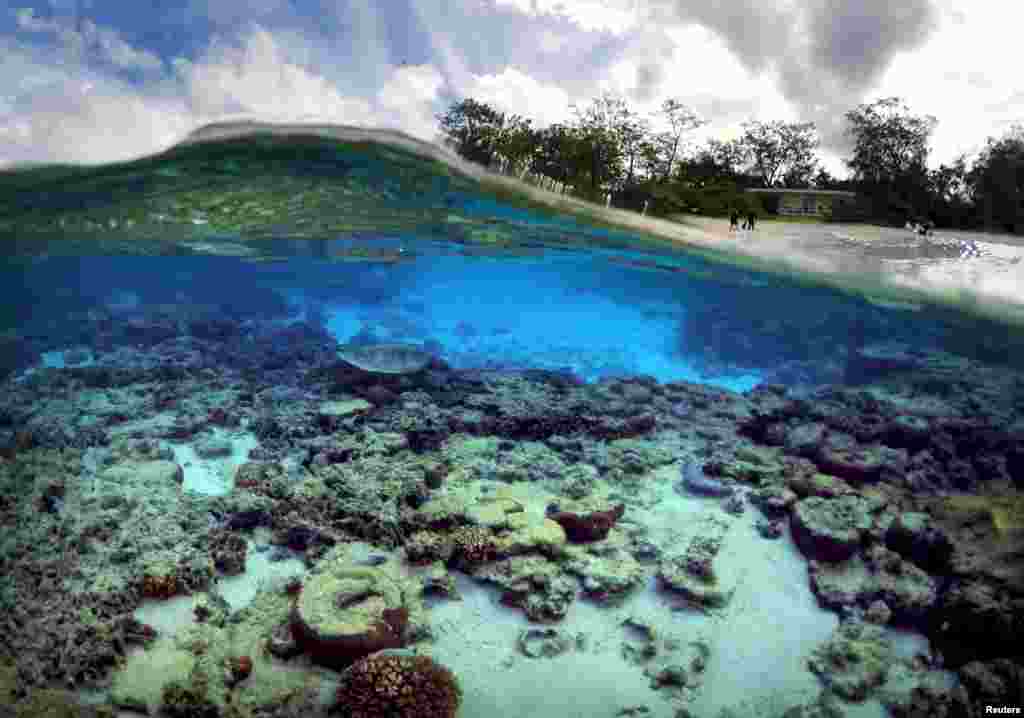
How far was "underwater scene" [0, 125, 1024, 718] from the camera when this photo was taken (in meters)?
5.61

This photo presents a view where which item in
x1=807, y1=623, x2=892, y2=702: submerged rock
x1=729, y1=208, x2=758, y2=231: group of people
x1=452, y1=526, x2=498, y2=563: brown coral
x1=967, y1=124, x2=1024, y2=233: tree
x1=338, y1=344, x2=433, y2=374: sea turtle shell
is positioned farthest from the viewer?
x1=338, y1=344, x2=433, y2=374: sea turtle shell

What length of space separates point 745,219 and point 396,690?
333 inches

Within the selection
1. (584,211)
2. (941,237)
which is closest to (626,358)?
(584,211)

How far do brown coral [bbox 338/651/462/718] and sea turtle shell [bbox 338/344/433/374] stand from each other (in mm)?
7191

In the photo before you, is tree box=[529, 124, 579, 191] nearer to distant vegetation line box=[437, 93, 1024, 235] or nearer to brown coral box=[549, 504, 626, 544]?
distant vegetation line box=[437, 93, 1024, 235]

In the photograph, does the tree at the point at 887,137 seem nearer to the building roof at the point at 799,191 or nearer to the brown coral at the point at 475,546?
the building roof at the point at 799,191

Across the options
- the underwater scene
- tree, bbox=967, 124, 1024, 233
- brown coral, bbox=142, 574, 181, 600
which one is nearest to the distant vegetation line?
tree, bbox=967, 124, 1024, 233

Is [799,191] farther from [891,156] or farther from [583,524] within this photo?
[583,524]

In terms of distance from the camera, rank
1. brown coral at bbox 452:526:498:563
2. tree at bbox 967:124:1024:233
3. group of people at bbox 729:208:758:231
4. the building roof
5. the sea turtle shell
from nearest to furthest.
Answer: brown coral at bbox 452:526:498:563 → tree at bbox 967:124:1024:233 → the building roof → group of people at bbox 729:208:758:231 → the sea turtle shell

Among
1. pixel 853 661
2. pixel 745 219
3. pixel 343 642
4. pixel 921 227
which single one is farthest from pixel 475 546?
pixel 921 227

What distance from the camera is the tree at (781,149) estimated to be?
770 centimetres

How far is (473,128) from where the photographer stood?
855 centimetres

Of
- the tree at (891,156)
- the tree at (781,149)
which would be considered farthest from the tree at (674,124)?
the tree at (891,156)

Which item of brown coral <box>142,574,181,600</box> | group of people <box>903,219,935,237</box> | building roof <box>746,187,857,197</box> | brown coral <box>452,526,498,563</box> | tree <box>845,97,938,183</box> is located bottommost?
brown coral <box>142,574,181,600</box>
